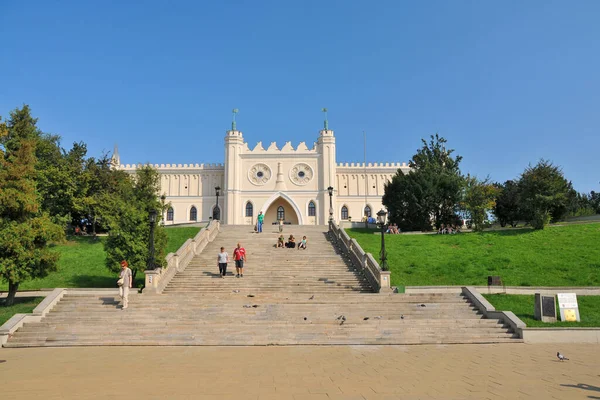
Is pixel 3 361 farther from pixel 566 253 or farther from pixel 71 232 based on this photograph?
pixel 71 232

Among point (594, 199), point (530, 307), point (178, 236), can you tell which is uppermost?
point (594, 199)

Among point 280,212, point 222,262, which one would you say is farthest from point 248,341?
point 280,212

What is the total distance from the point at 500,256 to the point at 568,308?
10777 mm

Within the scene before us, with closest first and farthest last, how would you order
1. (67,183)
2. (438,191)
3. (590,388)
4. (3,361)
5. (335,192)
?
(590,388), (3,361), (67,183), (438,191), (335,192)

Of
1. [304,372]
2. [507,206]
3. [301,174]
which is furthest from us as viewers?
[301,174]

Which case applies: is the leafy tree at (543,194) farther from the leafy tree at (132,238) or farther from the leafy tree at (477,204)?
the leafy tree at (132,238)

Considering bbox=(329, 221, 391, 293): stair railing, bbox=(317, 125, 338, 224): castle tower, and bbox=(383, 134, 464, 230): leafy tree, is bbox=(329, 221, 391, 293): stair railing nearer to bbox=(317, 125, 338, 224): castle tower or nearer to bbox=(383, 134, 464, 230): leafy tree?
bbox=(383, 134, 464, 230): leafy tree

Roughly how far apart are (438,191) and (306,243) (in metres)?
17.2

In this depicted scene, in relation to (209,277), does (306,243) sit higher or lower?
higher

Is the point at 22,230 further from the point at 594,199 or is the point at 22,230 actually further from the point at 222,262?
the point at 594,199

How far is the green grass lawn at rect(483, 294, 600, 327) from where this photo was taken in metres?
13.1

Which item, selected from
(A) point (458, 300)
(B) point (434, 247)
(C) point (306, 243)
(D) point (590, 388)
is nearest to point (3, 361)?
(D) point (590, 388)

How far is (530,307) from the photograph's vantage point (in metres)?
14.9

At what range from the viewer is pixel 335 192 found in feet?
175
